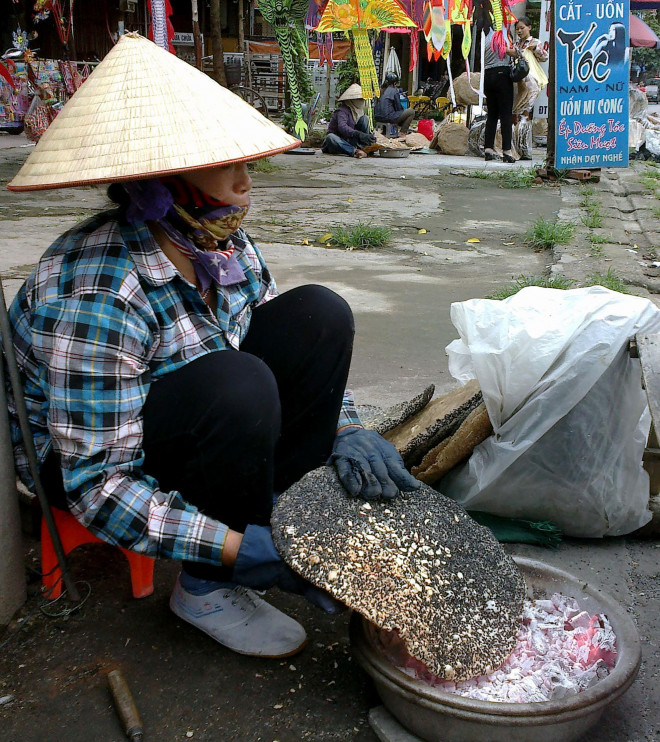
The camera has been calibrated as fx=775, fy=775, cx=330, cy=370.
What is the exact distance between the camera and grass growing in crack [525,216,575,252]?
5.59 meters

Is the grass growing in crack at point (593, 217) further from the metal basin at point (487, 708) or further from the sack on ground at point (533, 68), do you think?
the metal basin at point (487, 708)

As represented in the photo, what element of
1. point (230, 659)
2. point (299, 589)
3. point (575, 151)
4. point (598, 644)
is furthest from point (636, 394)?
point (575, 151)

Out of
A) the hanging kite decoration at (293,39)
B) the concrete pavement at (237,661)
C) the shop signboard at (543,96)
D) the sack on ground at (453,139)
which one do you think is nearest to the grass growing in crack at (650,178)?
the sack on ground at (453,139)

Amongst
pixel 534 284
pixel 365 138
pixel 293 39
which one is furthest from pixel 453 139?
pixel 534 284

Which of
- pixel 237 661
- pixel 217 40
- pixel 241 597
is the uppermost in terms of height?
pixel 217 40

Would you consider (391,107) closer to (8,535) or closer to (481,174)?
(481,174)

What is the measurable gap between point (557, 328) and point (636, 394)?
10.0 inches

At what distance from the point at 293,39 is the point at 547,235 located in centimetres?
673

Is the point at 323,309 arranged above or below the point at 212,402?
above

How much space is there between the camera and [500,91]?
33.8ft

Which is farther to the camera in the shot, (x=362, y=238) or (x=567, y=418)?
(x=362, y=238)

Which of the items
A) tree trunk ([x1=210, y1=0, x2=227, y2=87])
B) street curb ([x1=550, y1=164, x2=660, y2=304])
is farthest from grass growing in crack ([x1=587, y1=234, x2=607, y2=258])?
tree trunk ([x1=210, y1=0, x2=227, y2=87])

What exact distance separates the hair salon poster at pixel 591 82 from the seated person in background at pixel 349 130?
417 centimetres

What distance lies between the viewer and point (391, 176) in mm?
9727
